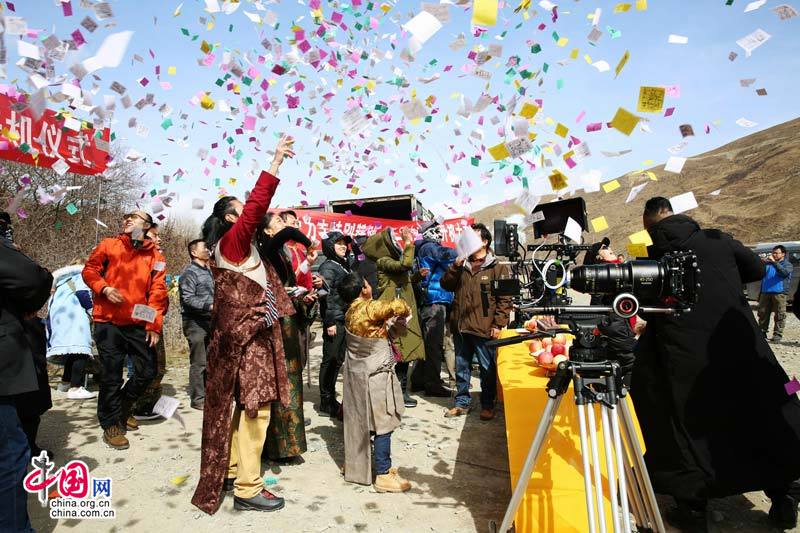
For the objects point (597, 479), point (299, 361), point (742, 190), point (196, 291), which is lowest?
point (597, 479)

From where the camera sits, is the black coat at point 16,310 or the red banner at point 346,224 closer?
the black coat at point 16,310

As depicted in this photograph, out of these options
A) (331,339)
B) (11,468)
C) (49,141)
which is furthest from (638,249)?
(49,141)

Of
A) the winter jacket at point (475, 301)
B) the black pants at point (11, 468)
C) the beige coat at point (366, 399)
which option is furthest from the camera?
the winter jacket at point (475, 301)

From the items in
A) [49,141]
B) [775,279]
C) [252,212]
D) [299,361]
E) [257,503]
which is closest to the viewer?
[252,212]

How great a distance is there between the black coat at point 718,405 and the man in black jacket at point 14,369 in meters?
3.33

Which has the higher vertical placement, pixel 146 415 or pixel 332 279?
pixel 332 279

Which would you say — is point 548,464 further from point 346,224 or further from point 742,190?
point 742,190

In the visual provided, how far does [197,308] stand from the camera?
5.45 m

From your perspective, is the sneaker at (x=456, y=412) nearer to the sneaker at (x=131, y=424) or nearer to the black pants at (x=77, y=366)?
the sneaker at (x=131, y=424)

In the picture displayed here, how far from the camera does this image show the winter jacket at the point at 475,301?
190 inches

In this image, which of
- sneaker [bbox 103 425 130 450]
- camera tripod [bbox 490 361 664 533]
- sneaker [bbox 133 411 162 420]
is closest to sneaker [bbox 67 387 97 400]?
sneaker [bbox 133 411 162 420]

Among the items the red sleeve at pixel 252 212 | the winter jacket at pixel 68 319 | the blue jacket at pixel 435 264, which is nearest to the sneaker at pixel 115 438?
the winter jacket at pixel 68 319

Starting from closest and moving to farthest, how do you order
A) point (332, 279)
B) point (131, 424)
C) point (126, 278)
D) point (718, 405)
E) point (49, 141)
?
point (718, 405) < point (126, 278) < point (131, 424) < point (332, 279) < point (49, 141)

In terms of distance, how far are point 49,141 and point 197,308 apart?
2.94 meters
